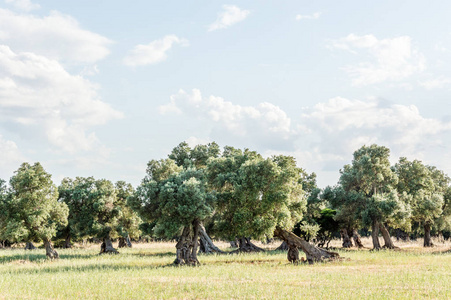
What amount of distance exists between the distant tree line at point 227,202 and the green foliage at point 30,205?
13cm

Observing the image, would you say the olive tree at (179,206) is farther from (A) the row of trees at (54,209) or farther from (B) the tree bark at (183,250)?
(A) the row of trees at (54,209)

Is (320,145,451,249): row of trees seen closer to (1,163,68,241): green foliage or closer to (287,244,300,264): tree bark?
(287,244,300,264): tree bark

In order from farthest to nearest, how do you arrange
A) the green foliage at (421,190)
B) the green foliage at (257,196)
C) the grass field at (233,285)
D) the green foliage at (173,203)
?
the green foliage at (421,190) → the green foliage at (257,196) → the green foliage at (173,203) → the grass field at (233,285)

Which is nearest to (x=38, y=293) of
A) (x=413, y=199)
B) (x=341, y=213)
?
(x=341, y=213)

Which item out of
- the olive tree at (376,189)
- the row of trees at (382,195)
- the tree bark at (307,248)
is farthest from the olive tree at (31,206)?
the olive tree at (376,189)

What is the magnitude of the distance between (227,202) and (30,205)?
26.6 meters

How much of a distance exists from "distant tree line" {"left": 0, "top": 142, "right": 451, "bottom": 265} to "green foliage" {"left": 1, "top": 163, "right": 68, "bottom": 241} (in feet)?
0.42

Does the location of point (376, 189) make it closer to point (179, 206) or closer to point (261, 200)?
point (261, 200)

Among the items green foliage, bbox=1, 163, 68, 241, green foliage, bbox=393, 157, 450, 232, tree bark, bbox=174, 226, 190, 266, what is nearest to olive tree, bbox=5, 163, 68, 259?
green foliage, bbox=1, 163, 68, 241

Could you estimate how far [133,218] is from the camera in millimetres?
65250

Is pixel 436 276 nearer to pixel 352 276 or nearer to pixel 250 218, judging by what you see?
pixel 352 276

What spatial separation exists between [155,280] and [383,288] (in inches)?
585

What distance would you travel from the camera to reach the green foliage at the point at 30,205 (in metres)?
47.1

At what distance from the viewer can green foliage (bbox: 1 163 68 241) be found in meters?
47.1
